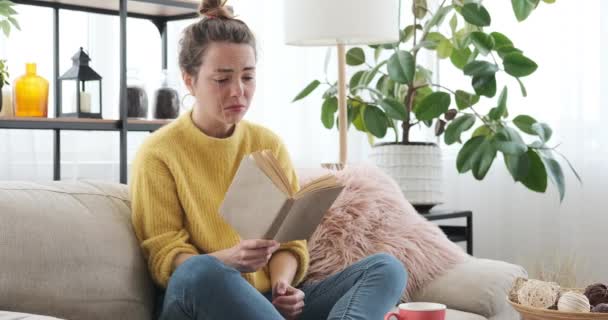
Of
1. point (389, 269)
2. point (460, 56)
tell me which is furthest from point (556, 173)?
point (389, 269)

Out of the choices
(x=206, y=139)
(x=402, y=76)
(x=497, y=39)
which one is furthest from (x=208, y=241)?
(x=497, y=39)

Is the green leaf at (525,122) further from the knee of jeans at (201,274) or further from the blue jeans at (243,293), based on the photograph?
the knee of jeans at (201,274)

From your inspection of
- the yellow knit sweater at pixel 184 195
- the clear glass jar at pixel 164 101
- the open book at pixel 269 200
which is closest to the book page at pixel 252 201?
the open book at pixel 269 200

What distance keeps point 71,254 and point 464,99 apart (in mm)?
2016

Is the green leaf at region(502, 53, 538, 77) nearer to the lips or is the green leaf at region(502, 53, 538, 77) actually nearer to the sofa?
the lips

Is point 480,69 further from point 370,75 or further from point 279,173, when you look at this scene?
point 279,173

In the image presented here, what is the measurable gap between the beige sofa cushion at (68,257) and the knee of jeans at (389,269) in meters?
0.51

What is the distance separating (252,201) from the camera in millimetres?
1607

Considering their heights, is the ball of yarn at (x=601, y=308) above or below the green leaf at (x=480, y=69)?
below

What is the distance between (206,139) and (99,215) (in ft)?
1.03

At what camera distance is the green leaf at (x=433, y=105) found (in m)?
3.13

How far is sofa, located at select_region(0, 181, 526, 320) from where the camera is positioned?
1.58m

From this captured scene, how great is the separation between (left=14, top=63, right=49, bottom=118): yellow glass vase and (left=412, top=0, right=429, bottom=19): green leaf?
1528mm

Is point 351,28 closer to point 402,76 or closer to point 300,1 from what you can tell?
point 300,1
